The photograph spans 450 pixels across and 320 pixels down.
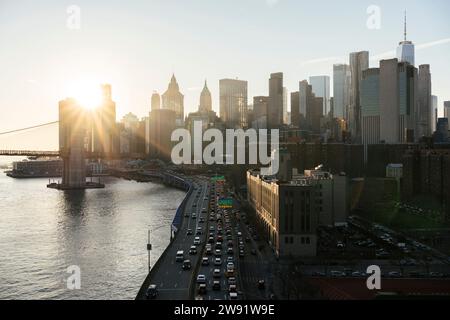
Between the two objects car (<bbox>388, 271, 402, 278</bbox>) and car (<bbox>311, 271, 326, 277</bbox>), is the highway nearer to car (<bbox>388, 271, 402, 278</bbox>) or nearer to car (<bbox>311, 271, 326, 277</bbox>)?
car (<bbox>311, 271, 326, 277</bbox>)

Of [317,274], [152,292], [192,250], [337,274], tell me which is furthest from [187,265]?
[337,274]

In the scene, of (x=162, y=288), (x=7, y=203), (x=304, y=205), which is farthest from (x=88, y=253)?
(x=7, y=203)

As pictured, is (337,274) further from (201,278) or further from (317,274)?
(201,278)

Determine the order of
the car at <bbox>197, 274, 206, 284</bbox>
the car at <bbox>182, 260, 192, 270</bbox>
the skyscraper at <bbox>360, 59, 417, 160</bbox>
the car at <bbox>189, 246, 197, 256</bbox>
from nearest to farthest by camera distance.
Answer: the car at <bbox>197, 274, 206, 284</bbox>, the car at <bbox>182, 260, 192, 270</bbox>, the car at <bbox>189, 246, 197, 256</bbox>, the skyscraper at <bbox>360, 59, 417, 160</bbox>

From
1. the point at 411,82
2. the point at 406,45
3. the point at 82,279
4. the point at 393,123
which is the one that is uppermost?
the point at 406,45

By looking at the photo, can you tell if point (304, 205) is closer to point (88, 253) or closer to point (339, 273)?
point (339, 273)

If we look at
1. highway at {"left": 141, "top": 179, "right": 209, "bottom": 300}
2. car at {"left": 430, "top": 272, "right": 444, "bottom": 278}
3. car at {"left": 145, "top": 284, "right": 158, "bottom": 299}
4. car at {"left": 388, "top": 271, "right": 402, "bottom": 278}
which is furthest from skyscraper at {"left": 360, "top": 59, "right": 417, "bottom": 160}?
car at {"left": 145, "top": 284, "right": 158, "bottom": 299}

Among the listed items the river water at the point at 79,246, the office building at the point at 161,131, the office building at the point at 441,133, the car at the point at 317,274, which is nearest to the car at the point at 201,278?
the river water at the point at 79,246
